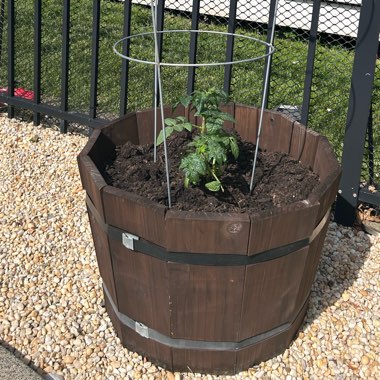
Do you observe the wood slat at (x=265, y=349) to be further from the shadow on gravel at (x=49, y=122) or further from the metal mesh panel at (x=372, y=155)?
the shadow on gravel at (x=49, y=122)

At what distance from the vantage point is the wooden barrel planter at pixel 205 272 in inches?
84.4

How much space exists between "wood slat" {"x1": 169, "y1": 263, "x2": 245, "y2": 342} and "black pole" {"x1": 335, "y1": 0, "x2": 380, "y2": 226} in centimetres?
146

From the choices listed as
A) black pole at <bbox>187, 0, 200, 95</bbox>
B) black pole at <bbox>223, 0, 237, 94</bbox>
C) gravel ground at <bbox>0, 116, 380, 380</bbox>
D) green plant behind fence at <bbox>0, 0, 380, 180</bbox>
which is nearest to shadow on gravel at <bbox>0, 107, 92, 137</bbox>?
green plant behind fence at <bbox>0, 0, 380, 180</bbox>

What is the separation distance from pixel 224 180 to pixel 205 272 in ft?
1.87

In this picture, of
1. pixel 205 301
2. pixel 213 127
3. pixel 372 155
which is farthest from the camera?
pixel 372 155

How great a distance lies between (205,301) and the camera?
7.55 feet

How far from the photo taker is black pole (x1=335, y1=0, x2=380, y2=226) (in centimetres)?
327

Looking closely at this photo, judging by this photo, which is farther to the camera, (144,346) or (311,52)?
(311,52)

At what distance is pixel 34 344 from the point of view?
2.69 m

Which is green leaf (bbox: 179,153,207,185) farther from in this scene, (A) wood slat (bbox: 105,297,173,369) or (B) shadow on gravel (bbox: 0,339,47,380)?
(B) shadow on gravel (bbox: 0,339,47,380)

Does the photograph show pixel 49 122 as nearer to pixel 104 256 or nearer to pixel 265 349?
pixel 104 256

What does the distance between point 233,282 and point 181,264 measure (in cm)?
20

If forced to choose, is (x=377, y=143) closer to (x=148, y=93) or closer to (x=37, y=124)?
(x=148, y=93)

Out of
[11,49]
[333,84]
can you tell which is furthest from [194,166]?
[333,84]
